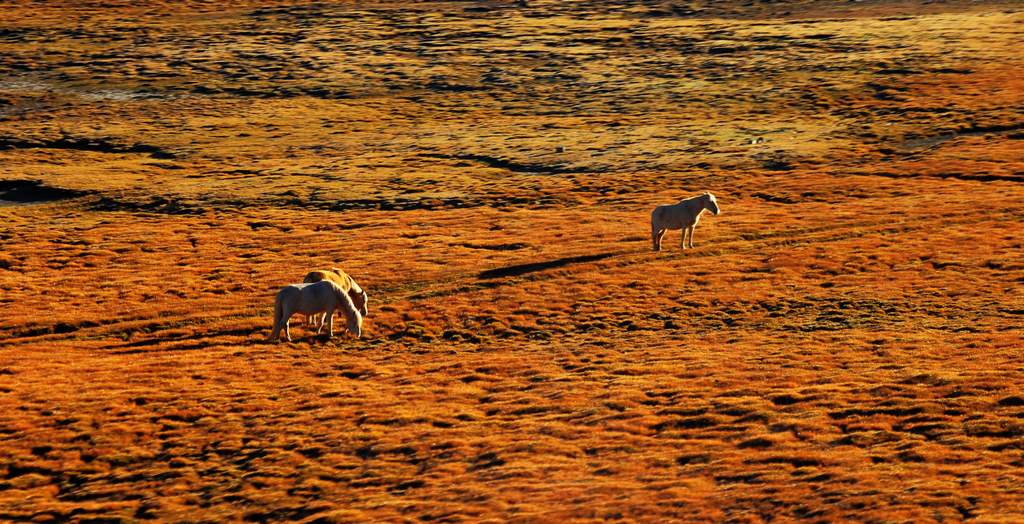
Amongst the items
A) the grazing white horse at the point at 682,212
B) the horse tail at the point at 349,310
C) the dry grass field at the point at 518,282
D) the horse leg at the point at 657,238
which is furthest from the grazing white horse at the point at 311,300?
the horse leg at the point at 657,238

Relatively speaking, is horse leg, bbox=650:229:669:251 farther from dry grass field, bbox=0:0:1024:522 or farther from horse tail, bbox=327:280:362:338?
horse tail, bbox=327:280:362:338

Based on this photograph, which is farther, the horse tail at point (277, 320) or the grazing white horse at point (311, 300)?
the horse tail at point (277, 320)

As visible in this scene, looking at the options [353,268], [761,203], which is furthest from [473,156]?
[353,268]

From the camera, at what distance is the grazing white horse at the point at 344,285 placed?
32625mm

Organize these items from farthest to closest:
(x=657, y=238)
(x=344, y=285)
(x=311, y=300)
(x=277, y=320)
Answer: (x=657, y=238)
(x=344, y=285)
(x=277, y=320)
(x=311, y=300)

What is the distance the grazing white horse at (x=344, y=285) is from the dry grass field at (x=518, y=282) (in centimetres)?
87

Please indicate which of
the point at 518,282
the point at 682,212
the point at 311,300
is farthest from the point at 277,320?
the point at 682,212

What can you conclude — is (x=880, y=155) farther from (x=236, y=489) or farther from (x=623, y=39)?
(x=236, y=489)

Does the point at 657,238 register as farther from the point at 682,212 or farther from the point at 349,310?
the point at 349,310

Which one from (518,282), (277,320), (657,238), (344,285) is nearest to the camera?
(277,320)

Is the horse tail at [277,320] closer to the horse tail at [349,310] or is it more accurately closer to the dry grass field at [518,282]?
the dry grass field at [518,282]

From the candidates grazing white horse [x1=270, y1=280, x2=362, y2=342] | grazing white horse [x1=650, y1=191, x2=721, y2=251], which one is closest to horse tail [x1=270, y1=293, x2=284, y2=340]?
grazing white horse [x1=270, y1=280, x2=362, y2=342]

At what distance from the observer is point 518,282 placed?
4003cm

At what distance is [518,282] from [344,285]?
820cm
